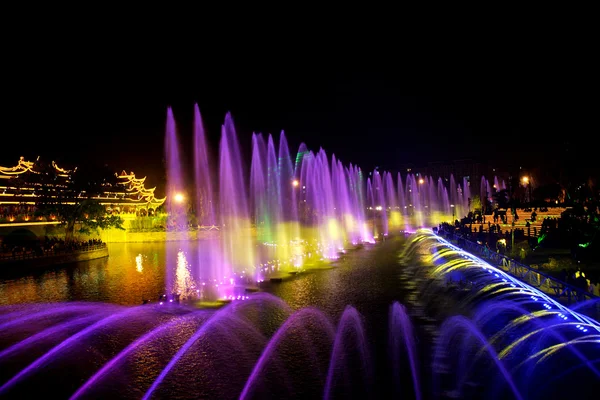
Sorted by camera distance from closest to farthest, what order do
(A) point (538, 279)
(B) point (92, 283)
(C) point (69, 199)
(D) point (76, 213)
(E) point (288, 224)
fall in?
(A) point (538, 279), (B) point (92, 283), (D) point (76, 213), (C) point (69, 199), (E) point (288, 224)

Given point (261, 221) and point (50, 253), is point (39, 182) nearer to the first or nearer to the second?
point (50, 253)

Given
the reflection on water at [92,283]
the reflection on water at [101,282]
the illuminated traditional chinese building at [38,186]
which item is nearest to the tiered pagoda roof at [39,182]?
the illuminated traditional chinese building at [38,186]

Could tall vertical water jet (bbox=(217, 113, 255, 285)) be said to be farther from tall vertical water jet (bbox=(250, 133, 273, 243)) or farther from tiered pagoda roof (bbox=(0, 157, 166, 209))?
tiered pagoda roof (bbox=(0, 157, 166, 209))

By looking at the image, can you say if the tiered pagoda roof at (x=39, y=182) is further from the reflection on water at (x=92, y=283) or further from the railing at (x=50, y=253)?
the reflection on water at (x=92, y=283)

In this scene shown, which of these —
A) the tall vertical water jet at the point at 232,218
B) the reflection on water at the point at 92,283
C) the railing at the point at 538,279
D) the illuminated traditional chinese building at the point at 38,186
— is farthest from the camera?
the illuminated traditional chinese building at the point at 38,186

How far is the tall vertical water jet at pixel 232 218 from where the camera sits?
93.2ft

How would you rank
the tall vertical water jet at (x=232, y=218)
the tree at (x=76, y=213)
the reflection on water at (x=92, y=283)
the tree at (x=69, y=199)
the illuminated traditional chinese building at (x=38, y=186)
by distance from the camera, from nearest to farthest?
the reflection on water at (x=92, y=283)
the tall vertical water jet at (x=232, y=218)
the tree at (x=76, y=213)
the tree at (x=69, y=199)
the illuminated traditional chinese building at (x=38, y=186)

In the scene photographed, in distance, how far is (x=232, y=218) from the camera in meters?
44.2

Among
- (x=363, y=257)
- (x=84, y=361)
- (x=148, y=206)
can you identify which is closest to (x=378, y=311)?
(x=84, y=361)

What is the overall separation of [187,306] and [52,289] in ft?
29.5

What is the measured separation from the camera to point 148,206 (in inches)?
2832

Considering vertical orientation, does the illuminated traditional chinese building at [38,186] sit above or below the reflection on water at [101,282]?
above

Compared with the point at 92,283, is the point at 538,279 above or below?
below

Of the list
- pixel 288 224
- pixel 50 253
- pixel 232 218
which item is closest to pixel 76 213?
pixel 50 253
